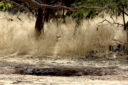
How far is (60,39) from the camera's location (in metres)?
13.4

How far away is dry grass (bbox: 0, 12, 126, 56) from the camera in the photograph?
12.8 meters

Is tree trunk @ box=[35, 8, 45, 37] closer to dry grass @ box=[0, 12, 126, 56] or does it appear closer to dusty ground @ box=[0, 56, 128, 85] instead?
dry grass @ box=[0, 12, 126, 56]

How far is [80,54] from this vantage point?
1269 cm

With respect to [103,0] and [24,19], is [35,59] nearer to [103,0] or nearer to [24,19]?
[103,0]

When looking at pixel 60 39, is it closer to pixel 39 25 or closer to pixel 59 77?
pixel 39 25

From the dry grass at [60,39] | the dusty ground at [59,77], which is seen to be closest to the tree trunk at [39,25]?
the dry grass at [60,39]

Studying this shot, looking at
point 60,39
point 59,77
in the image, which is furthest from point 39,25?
point 59,77

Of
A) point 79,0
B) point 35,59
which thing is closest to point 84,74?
point 35,59

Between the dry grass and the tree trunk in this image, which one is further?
the tree trunk

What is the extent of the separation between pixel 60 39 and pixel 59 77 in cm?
539

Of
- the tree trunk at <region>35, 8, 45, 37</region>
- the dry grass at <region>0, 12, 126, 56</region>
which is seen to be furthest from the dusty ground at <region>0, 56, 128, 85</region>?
the tree trunk at <region>35, 8, 45, 37</region>

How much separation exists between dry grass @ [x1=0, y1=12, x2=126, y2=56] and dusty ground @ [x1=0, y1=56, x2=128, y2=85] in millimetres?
1331

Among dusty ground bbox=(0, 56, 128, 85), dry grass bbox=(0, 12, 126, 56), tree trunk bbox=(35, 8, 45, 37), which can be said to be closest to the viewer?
dusty ground bbox=(0, 56, 128, 85)

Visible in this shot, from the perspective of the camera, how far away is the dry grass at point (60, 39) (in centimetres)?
1280
